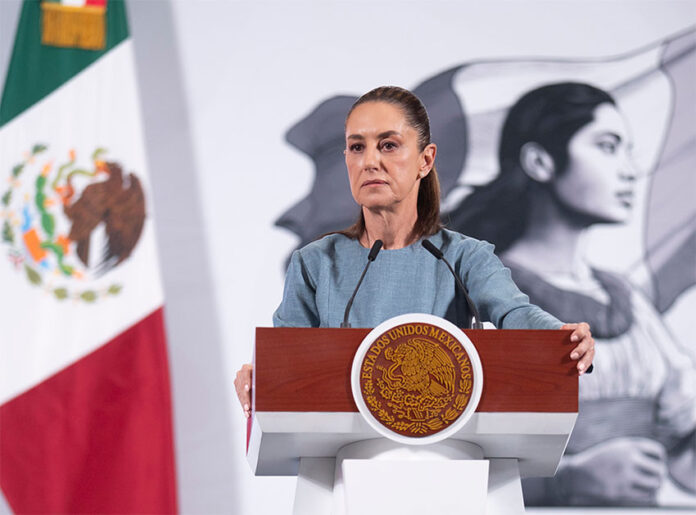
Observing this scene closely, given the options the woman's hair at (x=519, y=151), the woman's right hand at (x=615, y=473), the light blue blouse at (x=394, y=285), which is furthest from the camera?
the woman's hair at (x=519, y=151)

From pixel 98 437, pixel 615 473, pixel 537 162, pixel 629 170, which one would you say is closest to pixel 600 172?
pixel 629 170

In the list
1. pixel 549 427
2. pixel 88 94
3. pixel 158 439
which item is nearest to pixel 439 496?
pixel 549 427

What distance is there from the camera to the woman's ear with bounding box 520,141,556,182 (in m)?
4.14

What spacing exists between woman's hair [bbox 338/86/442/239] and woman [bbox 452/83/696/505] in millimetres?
1842

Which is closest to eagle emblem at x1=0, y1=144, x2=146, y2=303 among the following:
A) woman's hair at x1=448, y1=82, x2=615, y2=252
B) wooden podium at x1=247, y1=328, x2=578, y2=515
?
woman's hair at x1=448, y1=82, x2=615, y2=252

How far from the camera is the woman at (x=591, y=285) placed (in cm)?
387

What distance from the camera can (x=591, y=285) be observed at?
159 inches

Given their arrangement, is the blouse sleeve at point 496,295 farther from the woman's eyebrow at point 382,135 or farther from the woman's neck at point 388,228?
the woman's eyebrow at point 382,135

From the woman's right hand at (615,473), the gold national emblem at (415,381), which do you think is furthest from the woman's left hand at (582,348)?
the woman's right hand at (615,473)

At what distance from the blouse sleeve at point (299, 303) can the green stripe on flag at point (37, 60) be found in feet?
7.90

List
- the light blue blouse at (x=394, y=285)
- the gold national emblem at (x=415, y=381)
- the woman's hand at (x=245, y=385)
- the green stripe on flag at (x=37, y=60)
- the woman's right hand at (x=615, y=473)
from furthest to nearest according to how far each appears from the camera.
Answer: the green stripe on flag at (x=37, y=60)
the woman's right hand at (x=615, y=473)
the light blue blouse at (x=394, y=285)
the woman's hand at (x=245, y=385)
the gold national emblem at (x=415, y=381)

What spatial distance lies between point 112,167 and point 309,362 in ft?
8.97

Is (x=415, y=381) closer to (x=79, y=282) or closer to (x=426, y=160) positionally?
(x=426, y=160)

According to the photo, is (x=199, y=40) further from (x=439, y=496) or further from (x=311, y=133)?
(x=439, y=496)
